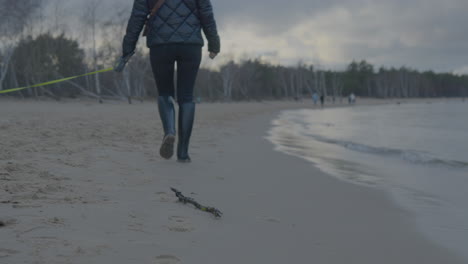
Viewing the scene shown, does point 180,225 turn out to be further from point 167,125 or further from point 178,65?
point 178,65

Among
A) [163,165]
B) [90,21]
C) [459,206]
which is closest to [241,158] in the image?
[163,165]

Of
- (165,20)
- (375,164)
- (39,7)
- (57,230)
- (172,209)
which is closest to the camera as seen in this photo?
(57,230)

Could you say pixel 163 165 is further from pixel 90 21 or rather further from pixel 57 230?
pixel 90 21

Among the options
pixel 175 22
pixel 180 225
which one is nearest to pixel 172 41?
pixel 175 22

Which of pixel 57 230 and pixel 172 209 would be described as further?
pixel 172 209

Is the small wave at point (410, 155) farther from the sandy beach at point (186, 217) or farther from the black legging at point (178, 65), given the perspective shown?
the black legging at point (178, 65)

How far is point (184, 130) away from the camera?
3.58 m

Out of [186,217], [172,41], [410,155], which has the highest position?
[172,41]

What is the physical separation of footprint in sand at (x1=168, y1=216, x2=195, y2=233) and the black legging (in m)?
Result: 1.82

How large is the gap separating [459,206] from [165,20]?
2632 millimetres

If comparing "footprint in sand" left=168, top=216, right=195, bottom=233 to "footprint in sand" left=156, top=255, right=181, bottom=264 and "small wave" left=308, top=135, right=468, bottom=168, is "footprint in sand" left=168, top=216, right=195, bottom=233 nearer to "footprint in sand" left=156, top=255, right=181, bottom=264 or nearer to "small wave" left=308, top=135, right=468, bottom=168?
"footprint in sand" left=156, top=255, right=181, bottom=264

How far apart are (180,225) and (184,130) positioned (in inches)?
74.7

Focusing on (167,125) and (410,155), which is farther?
(410,155)

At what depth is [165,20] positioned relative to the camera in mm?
3248
